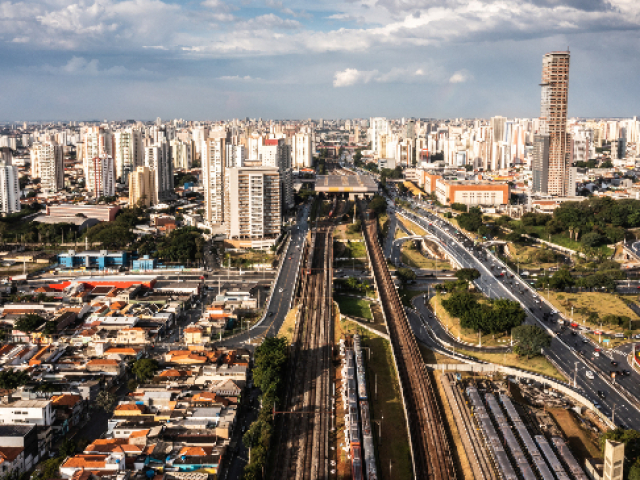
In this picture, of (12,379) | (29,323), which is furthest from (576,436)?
(29,323)

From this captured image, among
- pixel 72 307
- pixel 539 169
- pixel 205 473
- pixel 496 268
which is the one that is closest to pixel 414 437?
pixel 205 473

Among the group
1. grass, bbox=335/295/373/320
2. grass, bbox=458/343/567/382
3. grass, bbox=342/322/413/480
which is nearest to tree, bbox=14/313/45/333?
grass, bbox=335/295/373/320

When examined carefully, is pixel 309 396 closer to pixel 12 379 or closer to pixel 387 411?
pixel 387 411

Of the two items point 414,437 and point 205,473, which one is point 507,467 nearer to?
point 414,437

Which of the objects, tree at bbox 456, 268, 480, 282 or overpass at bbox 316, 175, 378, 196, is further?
overpass at bbox 316, 175, 378, 196

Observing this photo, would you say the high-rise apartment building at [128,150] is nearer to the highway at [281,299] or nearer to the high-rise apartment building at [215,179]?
the high-rise apartment building at [215,179]

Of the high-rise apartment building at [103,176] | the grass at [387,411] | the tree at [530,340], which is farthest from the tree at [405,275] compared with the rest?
the high-rise apartment building at [103,176]

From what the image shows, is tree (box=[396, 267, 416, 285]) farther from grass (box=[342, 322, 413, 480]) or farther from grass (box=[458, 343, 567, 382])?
grass (box=[458, 343, 567, 382])
